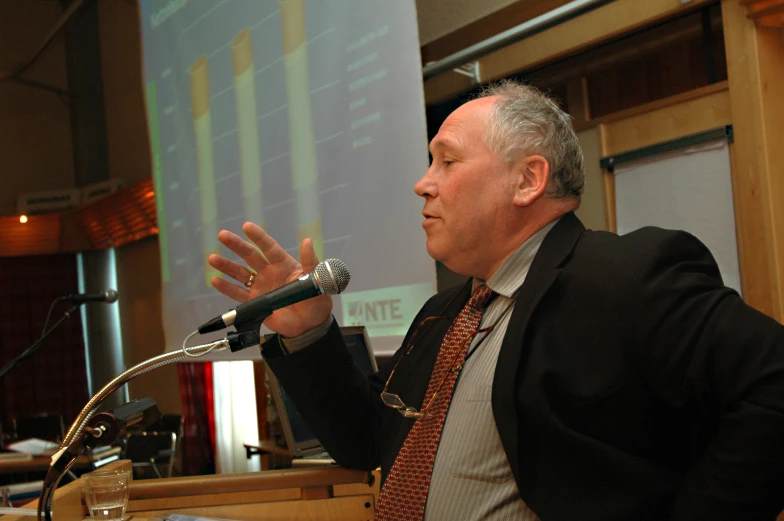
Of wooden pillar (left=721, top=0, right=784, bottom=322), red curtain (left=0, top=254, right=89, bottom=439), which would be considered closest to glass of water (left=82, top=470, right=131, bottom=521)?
wooden pillar (left=721, top=0, right=784, bottom=322)

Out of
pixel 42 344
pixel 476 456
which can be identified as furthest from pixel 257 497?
pixel 42 344

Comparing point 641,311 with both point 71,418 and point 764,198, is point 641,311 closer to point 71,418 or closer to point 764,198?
point 764,198

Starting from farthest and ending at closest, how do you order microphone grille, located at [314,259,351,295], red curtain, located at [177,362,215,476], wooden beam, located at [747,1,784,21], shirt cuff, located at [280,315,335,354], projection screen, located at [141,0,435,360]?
red curtain, located at [177,362,215,476], projection screen, located at [141,0,435,360], wooden beam, located at [747,1,784,21], shirt cuff, located at [280,315,335,354], microphone grille, located at [314,259,351,295]

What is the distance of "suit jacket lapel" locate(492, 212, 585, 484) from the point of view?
1170 mm

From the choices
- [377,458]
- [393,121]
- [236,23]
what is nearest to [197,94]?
[236,23]

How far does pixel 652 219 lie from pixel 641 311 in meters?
1.97

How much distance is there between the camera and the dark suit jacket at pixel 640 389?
1.08 m

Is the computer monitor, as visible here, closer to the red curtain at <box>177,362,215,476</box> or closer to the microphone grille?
the microphone grille

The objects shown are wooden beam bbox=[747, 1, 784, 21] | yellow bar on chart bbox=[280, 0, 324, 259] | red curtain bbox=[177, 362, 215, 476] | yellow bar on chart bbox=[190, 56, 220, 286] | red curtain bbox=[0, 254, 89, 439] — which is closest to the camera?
wooden beam bbox=[747, 1, 784, 21]

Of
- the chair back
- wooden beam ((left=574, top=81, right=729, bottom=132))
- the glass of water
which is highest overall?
wooden beam ((left=574, top=81, right=729, bottom=132))

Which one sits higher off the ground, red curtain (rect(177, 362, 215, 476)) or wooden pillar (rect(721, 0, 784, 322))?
wooden pillar (rect(721, 0, 784, 322))

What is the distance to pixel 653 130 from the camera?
299 cm

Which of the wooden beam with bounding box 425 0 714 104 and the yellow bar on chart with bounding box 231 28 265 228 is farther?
the yellow bar on chart with bounding box 231 28 265 228

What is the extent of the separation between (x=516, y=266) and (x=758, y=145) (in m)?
1.55
